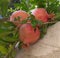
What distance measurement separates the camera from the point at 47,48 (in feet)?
1.73

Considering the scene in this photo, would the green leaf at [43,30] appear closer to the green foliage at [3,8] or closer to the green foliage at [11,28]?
the green foliage at [11,28]

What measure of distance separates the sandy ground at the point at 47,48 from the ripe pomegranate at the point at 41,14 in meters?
0.04

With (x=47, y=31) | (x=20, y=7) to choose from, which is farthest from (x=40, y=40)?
(x=20, y=7)

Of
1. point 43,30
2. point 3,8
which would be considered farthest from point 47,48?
point 3,8

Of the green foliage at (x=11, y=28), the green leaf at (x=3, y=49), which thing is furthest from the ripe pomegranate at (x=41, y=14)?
the green leaf at (x=3, y=49)

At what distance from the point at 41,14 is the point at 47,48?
11cm

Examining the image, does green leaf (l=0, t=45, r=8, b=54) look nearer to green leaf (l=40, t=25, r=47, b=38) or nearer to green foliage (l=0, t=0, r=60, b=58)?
green foliage (l=0, t=0, r=60, b=58)

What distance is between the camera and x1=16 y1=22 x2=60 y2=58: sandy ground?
0.52 m

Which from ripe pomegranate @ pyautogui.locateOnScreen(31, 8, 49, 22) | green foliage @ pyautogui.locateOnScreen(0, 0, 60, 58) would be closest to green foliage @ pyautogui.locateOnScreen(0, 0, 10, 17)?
green foliage @ pyautogui.locateOnScreen(0, 0, 60, 58)

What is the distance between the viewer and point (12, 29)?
1.72 feet

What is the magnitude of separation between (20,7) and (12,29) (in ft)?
0.42

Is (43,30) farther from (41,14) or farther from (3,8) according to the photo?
(3,8)

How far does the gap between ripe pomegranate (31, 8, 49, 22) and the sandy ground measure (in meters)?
0.04

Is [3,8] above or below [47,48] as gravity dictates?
above
